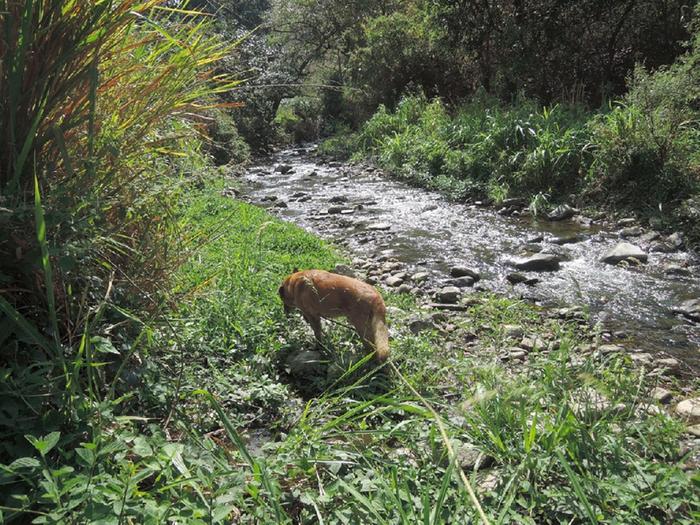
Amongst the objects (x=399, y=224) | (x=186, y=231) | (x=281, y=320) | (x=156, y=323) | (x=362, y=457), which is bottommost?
(x=399, y=224)

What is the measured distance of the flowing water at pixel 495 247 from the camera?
5.26 m

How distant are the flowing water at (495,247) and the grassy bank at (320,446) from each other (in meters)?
0.79

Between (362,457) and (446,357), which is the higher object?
(362,457)

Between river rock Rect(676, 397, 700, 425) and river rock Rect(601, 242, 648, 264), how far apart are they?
3549 mm

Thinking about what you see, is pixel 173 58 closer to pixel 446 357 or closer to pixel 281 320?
pixel 281 320

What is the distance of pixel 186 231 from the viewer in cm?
317

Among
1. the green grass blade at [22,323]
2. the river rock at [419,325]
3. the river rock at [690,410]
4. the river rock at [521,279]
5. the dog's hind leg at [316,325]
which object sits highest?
the green grass blade at [22,323]

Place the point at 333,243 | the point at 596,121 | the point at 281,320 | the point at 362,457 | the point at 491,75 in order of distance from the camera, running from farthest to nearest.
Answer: the point at 491,75 → the point at 596,121 → the point at 333,243 → the point at 281,320 → the point at 362,457


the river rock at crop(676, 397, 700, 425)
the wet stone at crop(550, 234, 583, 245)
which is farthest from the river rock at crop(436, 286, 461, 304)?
the wet stone at crop(550, 234, 583, 245)

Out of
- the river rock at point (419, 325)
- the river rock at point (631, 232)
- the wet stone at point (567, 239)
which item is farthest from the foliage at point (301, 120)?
the river rock at point (419, 325)

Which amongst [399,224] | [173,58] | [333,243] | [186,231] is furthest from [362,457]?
[399,224]

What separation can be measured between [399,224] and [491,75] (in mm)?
8744

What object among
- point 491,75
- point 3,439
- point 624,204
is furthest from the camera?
point 491,75

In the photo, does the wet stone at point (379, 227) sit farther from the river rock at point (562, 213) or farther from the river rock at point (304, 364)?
the river rock at point (304, 364)
